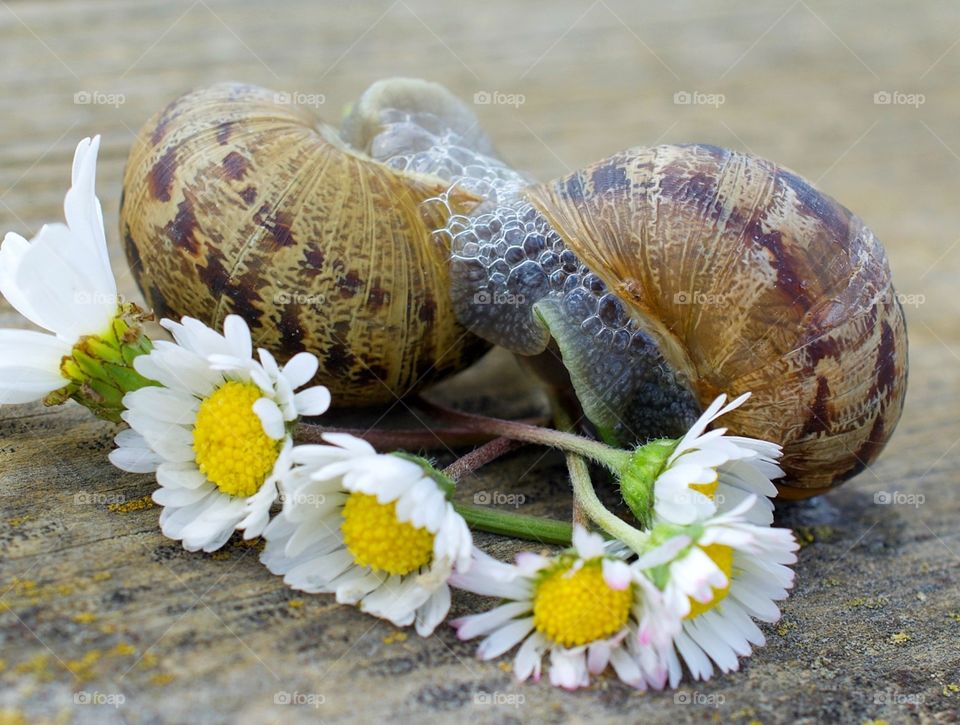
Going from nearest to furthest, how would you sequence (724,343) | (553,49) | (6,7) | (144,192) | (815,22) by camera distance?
(724,343)
(144,192)
(6,7)
(553,49)
(815,22)

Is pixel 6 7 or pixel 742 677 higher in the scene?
pixel 6 7

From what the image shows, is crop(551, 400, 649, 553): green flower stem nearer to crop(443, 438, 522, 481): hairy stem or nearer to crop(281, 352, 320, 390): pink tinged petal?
crop(443, 438, 522, 481): hairy stem

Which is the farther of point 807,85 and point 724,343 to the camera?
point 807,85

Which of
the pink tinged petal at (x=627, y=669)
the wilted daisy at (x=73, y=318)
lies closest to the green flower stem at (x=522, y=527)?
the pink tinged petal at (x=627, y=669)

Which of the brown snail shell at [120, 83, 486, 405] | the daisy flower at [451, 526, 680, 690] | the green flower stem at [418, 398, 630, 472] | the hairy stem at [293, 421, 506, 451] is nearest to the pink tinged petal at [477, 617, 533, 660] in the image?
the daisy flower at [451, 526, 680, 690]

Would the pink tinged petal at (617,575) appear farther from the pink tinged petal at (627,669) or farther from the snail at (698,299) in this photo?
the snail at (698,299)

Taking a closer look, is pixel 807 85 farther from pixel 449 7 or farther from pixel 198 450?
pixel 198 450

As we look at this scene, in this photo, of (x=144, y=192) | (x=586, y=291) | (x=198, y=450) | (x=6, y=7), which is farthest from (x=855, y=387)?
(x=6, y=7)
